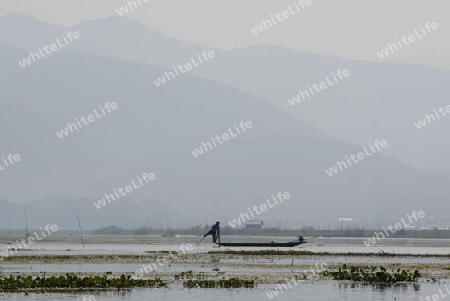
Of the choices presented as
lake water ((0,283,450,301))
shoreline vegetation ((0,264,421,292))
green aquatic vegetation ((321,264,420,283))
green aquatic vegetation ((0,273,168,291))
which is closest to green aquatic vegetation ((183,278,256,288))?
shoreline vegetation ((0,264,421,292))

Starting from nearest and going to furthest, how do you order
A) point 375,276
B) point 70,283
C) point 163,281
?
point 70,283
point 163,281
point 375,276

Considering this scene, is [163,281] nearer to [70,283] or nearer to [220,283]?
[220,283]

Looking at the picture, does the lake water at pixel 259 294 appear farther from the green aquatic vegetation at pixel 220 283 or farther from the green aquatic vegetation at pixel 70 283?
the green aquatic vegetation at pixel 70 283

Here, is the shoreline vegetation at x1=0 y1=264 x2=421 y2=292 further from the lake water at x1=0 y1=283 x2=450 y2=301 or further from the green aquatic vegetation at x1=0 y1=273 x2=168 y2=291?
the lake water at x1=0 y1=283 x2=450 y2=301

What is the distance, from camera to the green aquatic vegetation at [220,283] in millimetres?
55156

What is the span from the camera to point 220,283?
5606 centimetres

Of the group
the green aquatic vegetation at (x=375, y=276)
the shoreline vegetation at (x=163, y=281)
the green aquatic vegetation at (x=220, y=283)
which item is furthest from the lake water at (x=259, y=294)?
the green aquatic vegetation at (x=375, y=276)

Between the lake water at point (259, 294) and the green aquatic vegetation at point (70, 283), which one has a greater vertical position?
the green aquatic vegetation at point (70, 283)

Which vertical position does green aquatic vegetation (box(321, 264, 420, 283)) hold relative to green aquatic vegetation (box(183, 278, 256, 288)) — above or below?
below

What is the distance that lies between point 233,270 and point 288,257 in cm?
2255

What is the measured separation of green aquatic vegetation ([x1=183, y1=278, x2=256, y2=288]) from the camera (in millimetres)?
55156

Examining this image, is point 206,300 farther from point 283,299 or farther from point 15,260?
point 15,260

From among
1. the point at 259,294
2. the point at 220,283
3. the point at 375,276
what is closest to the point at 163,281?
the point at 220,283

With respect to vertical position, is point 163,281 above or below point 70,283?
below
